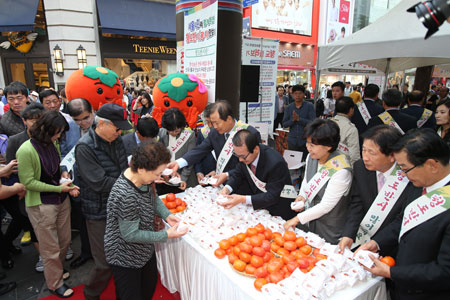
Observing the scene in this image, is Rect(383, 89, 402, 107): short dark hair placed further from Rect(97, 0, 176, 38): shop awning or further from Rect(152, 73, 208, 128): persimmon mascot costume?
Rect(97, 0, 176, 38): shop awning

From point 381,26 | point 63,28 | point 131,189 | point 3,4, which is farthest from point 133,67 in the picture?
point 131,189

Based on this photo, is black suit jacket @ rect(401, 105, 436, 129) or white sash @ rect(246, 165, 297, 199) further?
black suit jacket @ rect(401, 105, 436, 129)

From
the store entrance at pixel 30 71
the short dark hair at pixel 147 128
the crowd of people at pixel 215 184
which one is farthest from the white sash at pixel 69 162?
the store entrance at pixel 30 71

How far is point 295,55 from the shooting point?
19359 millimetres

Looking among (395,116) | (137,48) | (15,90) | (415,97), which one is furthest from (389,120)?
(137,48)

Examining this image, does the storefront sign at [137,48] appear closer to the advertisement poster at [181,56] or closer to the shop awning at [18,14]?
the shop awning at [18,14]

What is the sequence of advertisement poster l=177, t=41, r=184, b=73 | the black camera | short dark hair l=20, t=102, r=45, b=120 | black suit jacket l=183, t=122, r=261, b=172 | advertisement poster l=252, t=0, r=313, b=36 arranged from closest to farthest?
1. the black camera
2. short dark hair l=20, t=102, r=45, b=120
3. black suit jacket l=183, t=122, r=261, b=172
4. advertisement poster l=177, t=41, r=184, b=73
5. advertisement poster l=252, t=0, r=313, b=36

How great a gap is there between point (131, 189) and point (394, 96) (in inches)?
152

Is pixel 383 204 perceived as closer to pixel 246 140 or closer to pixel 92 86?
pixel 246 140

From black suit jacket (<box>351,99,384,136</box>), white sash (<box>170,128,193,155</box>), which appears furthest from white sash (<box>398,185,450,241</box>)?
black suit jacket (<box>351,99,384,136</box>)

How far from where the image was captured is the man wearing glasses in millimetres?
2162

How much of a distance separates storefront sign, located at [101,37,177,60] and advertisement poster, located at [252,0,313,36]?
7799mm

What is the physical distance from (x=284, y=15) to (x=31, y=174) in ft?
62.3

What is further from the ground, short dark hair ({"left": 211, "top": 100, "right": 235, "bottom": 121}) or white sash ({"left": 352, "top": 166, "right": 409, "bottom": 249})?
short dark hair ({"left": 211, "top": 100, "right": 235, "bottom": 121})
